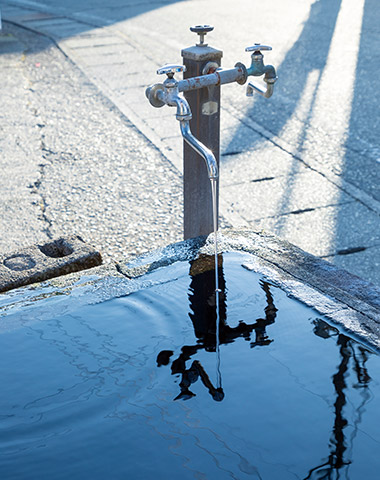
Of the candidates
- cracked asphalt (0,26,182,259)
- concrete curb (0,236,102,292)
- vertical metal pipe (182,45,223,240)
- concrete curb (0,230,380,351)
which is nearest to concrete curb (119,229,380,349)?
concrete curb (0,230,380,351)

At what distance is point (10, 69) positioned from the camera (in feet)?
22.0

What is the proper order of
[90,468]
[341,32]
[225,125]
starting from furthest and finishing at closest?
[341,32]
[225,125]
[90,468]

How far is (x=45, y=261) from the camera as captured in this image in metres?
2.56

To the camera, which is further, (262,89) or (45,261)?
(45,261)

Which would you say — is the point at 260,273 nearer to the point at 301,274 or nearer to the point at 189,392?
the point at 301,274

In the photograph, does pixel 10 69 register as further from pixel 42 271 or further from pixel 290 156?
pixel 42 271

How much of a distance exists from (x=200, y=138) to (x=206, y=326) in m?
0.83

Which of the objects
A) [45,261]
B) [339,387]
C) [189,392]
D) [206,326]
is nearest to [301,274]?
[206,326]

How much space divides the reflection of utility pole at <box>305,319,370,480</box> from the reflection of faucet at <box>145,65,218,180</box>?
586 mm

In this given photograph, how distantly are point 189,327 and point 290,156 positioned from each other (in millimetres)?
2706

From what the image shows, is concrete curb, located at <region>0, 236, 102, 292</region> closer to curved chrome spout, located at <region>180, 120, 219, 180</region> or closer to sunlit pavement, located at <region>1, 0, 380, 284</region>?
sunlit pavement, located at <region>1, 0, 380, 284</region>

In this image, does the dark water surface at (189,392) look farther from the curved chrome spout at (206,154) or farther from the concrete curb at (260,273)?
the curved chrome spout at (206,154)

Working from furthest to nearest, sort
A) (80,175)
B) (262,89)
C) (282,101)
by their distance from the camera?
(282,101) → (80,175) → (262,89)

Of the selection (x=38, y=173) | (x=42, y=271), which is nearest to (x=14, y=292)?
(x=42, y=271)
